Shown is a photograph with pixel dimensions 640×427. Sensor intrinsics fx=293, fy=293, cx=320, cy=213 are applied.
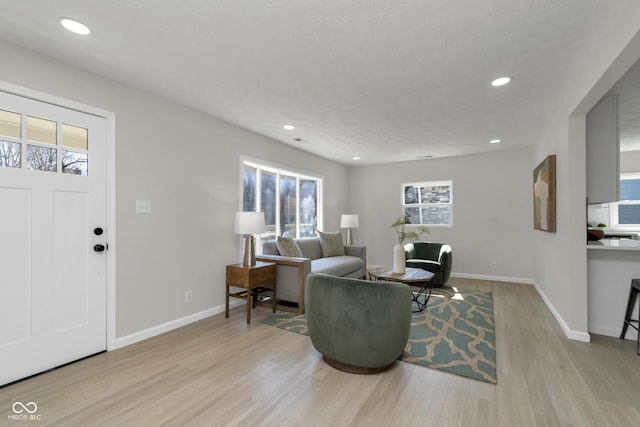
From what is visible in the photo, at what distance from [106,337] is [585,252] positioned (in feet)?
14.8

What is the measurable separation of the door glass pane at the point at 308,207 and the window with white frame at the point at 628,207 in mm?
5684

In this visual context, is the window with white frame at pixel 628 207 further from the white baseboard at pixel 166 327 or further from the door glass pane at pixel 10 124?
the door glass pane at pixel 10 124

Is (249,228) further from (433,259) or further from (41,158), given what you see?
(433,259)

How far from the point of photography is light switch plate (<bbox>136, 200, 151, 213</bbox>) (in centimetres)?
285

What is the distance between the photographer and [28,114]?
2.20 m

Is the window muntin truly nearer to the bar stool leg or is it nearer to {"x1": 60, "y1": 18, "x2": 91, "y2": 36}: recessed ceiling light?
{"x1": 60, "y1": 18, "x2": 91, "y2": 36}: recessed ceiling light

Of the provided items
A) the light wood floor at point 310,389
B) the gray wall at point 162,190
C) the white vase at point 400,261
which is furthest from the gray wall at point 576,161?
the gray wall at point 162,190

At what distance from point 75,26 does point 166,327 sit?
8.76 feet

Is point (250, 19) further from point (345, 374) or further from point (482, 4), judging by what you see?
point (345, 374)

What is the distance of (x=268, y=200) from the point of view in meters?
4.78

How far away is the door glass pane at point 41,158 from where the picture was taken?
2211mm

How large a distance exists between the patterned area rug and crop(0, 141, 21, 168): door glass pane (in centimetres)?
257

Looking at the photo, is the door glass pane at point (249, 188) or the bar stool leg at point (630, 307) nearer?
the bar stool leg at point (630, 307)

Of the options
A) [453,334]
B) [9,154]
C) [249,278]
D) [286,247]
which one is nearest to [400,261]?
[453,334]
